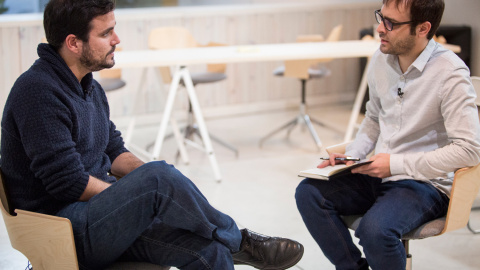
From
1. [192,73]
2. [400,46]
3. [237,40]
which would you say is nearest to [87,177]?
[400,46]

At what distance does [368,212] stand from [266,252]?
38 cm

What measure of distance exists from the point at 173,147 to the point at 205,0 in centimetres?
195

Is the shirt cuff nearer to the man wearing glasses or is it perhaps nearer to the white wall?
the man wearing glasses

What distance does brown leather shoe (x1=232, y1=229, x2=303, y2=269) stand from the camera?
2.14 metres

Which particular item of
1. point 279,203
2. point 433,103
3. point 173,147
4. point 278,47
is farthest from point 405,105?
point 173,147

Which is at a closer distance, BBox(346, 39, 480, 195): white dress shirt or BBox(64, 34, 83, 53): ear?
BBox(64, 34, 83, 53): ear

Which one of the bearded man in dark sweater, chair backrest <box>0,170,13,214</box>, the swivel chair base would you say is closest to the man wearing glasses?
the bearded man in dark sweater

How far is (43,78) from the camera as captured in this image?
185 cm

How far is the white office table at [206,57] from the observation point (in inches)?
160

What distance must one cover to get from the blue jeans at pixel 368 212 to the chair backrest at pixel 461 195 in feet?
0.24

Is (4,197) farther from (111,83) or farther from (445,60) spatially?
(111,83)

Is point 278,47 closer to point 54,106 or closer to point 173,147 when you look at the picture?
point 173,147

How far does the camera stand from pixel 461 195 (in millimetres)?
2113

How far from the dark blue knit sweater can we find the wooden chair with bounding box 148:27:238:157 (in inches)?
106
